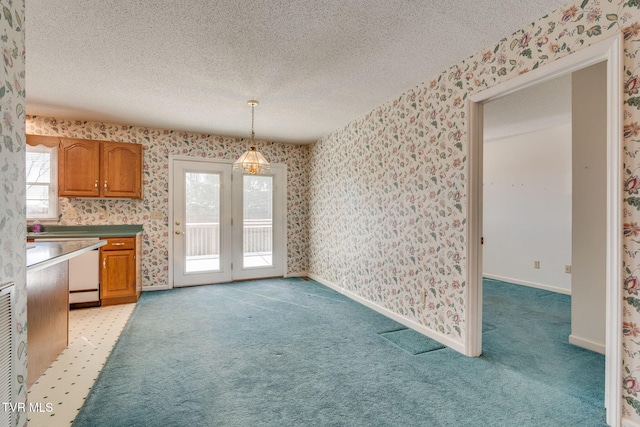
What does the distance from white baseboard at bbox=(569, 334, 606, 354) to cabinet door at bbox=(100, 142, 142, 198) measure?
5.31 m

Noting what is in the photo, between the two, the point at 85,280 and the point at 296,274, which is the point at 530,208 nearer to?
the point at 296,274

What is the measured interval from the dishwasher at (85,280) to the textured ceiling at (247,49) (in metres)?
1.85

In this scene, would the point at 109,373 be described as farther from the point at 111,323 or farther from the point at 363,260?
Result: the point at 363,260

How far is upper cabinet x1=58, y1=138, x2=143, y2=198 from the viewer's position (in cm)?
408

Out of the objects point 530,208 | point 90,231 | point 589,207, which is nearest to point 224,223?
point 90,231

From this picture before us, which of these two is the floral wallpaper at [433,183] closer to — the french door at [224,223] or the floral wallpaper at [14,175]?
the french door at [224,223]

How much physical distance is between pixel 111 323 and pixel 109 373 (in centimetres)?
126

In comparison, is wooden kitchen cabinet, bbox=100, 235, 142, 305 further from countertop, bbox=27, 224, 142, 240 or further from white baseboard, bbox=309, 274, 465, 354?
white baseboard, bbox=309, 274, 465, 354

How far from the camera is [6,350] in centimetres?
120

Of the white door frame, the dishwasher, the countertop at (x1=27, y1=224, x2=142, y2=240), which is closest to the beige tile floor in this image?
the dishwasher

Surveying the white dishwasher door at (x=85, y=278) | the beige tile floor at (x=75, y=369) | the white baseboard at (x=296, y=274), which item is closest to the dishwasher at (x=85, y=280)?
the white dishwasher door at (x=85, y=278)

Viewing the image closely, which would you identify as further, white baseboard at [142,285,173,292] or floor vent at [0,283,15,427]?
white baseboard at [142,285,173,292]

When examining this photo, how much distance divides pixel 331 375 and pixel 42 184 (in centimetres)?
450

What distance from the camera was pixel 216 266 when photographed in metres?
5.17
